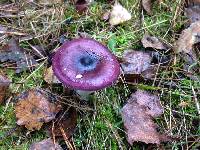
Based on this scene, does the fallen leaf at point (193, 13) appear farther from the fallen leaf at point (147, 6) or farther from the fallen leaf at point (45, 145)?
the fallen leaf at point (45, 145)

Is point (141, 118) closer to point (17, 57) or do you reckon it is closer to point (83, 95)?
point (83, 95)

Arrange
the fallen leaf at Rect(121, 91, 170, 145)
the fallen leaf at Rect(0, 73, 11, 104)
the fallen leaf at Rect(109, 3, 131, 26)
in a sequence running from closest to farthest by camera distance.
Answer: the fallen leaf at Rect(121, 91, 170, 145) → the fallen leaf at Rect(0, 73, 11, 104) → the fallen leaf at Rect(109, 3, 131, 26)

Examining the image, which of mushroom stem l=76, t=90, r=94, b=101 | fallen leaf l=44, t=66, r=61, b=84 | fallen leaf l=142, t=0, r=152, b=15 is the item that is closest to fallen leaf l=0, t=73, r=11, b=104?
fallen leaf l=44, t=66, r=61, b=84

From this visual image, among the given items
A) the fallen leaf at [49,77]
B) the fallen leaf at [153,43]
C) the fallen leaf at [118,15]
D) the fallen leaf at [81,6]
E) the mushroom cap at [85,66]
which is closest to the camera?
the mushroom cap at [85,66]

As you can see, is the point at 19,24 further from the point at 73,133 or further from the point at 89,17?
the point at 73,133

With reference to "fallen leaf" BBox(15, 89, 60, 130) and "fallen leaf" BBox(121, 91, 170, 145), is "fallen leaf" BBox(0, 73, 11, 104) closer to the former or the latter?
"fallen leaf" BBox(15, 89, 60, 130)

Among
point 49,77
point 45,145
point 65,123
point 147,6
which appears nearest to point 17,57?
point 49,77

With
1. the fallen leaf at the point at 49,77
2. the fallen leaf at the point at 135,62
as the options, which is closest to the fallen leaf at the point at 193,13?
the fallen leaf at the point at 135,62
